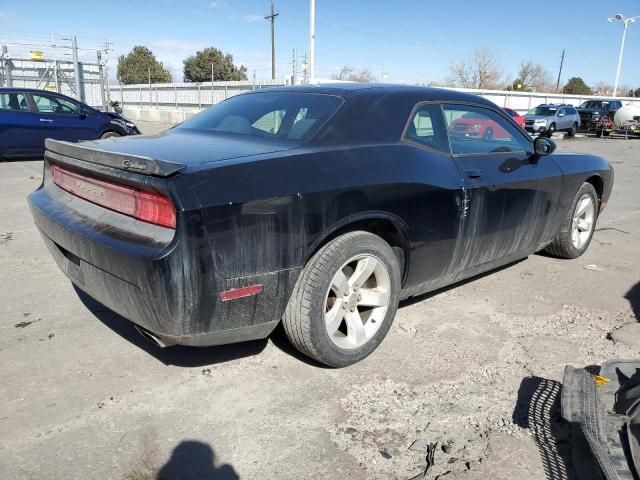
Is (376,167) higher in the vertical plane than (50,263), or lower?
higher

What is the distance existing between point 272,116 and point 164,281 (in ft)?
4.83

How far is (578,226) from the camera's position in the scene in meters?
5.22

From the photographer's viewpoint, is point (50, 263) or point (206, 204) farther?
point (50, 263)

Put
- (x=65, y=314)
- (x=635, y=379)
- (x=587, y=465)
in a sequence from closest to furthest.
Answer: (x=587, y=465) → (x=635, y=379) → (x=65, y=314)

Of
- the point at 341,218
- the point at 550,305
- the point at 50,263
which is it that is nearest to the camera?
the point at 341,218

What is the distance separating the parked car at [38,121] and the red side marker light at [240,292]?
10610 millimetres

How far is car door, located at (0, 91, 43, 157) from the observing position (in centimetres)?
1112

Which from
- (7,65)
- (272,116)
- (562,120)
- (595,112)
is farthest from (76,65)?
(595,112)

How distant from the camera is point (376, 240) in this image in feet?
9.75

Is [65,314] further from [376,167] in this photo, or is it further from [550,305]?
[550,305]

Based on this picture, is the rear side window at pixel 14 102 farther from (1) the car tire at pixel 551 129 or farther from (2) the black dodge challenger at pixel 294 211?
(1) the car tire at pixel 551 129

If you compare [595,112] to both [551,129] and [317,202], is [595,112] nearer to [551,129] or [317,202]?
[551,129]

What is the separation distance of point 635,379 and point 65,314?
344 centimetres

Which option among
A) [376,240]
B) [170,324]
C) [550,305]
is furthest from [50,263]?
[550,305]
